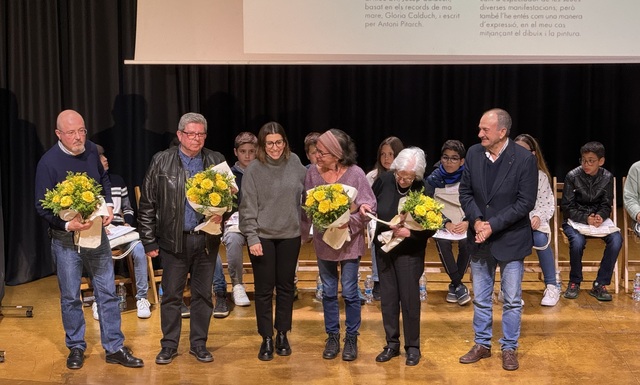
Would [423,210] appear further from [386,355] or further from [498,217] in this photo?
[386,355]

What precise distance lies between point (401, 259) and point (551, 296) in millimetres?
1902

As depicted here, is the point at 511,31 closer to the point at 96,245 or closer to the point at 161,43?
the point at 161,43

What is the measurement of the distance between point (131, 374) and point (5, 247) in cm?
282

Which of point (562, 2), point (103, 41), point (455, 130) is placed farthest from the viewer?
point (455, 130)

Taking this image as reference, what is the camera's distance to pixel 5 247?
7461mm

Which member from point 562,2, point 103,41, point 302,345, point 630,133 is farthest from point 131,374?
point 630,133

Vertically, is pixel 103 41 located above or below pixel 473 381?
above

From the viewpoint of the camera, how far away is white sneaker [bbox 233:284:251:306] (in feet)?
21.7

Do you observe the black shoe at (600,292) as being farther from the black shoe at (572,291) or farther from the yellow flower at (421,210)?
the yellow flower at (421,210)

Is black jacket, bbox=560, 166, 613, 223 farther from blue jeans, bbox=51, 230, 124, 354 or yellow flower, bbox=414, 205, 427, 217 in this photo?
blue jeans, bbox=51, 230, 124, 354

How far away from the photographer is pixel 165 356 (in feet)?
17.6

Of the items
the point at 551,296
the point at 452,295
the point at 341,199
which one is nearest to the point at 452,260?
the point at 452,295

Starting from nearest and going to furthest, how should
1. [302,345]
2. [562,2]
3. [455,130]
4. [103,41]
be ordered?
[302,345]
[562,2]
[103,41]
[455,130]

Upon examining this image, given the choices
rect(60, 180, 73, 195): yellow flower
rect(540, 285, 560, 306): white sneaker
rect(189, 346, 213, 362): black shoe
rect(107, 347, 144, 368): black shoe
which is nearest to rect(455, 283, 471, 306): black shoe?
rect(540, 285, 560, 306): white sneaker
